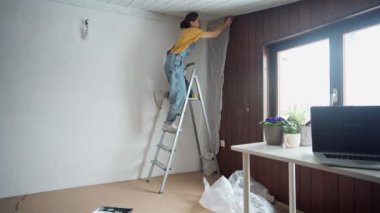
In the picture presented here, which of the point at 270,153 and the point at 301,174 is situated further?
the point at 301,174

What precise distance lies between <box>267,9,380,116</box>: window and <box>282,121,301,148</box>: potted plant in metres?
0.21

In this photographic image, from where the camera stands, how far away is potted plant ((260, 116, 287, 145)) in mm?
1702

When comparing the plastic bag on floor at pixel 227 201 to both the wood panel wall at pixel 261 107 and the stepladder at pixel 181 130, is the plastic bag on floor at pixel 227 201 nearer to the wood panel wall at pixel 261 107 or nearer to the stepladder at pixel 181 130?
the wood panel wall at pixel 261 107

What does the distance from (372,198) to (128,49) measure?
9.32ft

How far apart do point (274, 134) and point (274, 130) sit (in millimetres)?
29

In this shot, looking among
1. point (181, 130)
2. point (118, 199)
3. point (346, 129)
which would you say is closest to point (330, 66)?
point (346, 129)

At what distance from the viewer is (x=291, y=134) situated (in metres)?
1.64

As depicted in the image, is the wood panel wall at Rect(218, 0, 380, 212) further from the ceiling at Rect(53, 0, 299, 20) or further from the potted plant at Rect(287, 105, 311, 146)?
the potted plant at Rect(287, 105, 311, 146)

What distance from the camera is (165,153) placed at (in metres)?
3.38

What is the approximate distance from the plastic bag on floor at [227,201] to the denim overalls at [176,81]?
1031 millimetres

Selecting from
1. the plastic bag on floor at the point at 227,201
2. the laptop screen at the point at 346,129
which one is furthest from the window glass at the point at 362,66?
the plastic bag on floor at the point at 227,201

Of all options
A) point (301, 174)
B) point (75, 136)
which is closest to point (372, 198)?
point (301, 174)

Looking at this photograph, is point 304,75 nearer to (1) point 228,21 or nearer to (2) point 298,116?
(2) point 298,116

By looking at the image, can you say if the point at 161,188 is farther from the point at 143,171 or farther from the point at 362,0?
the point at 362,0
